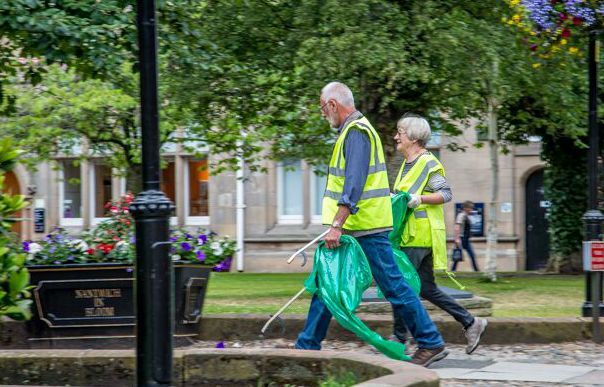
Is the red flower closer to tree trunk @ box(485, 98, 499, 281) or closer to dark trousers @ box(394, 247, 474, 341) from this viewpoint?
dark trousers @ box(394, 247, 474, 341)

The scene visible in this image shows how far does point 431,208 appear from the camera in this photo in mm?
9055

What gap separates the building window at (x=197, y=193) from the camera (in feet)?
110

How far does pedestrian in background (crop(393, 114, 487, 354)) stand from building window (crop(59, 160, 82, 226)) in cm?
2703

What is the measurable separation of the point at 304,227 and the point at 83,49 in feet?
64.6

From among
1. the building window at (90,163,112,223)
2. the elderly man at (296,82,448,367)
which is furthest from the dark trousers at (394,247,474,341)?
the building window at (90,163,112,223)

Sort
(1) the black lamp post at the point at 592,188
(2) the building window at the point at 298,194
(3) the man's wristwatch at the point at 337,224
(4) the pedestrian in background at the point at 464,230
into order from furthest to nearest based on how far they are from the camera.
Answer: (2) the building window at the point at 298,194 → (4) the pedestrian in background at the point at 464,230 → (1) the black lamp post at the point at 592,188 → (3) the man's wristwatch at the point at 337,224

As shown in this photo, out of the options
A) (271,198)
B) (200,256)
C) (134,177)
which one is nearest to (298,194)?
(271,198)

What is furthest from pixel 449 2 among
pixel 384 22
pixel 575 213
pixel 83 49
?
pixel 575 213

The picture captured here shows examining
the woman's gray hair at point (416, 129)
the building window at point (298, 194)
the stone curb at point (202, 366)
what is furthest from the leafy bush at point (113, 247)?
the building window at point (298, 194)

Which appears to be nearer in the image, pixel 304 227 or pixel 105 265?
pixel 105 265

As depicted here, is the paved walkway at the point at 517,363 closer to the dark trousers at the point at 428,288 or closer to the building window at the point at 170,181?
the dark trousers at the point at 428,288

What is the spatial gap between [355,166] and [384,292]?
0.95 metres

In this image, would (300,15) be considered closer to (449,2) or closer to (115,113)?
(449,2)

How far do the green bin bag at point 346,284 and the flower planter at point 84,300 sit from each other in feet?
7.35
